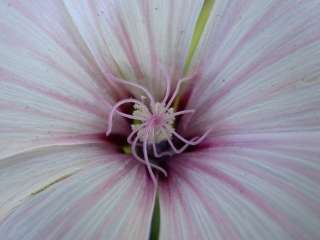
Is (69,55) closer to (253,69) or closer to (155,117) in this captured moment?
(155,117)

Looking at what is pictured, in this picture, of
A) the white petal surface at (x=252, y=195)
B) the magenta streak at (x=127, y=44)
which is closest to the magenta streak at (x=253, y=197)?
the white petal surface at (x=252, y=195)

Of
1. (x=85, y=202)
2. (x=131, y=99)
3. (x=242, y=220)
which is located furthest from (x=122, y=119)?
(x=242, y=220)

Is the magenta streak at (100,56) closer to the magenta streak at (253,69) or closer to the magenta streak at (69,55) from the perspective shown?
the magenta streak at (69,55)

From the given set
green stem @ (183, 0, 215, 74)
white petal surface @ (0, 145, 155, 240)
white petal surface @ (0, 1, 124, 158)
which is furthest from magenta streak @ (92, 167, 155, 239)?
green stem @ (183, 0, 215, 74)

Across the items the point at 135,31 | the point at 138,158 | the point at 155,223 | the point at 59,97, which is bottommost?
the point at 155,223

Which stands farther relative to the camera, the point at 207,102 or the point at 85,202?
the point at 207,102

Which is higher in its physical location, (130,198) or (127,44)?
(127,44)

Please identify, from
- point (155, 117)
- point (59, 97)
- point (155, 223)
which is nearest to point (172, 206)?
point (155, 223)

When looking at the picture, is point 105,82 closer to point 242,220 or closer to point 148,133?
point 148,133
